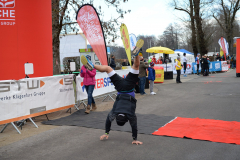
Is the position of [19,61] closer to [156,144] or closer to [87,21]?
[87,21]

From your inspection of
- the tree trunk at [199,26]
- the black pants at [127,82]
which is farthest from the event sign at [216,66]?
the black pants at [127,82]

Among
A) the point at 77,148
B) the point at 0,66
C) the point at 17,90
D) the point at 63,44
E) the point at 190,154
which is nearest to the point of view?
the point at 190,154

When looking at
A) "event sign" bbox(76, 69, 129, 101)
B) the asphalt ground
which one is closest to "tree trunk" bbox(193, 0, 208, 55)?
"event sign" bbox(76, 69, 129, 101)

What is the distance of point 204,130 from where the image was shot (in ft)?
20.2

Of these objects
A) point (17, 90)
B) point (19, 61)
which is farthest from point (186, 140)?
point (19, 61)

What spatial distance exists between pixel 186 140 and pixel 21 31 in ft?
21.9

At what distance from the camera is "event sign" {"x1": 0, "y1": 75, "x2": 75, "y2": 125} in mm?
6579

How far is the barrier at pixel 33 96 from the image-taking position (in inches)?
259

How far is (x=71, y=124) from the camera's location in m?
7.31

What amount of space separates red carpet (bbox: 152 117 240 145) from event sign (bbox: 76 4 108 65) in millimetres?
5389

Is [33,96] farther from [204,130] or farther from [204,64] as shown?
[204,64]

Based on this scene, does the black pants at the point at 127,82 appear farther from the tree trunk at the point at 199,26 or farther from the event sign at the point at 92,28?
the tree trunk at the point at 199,26

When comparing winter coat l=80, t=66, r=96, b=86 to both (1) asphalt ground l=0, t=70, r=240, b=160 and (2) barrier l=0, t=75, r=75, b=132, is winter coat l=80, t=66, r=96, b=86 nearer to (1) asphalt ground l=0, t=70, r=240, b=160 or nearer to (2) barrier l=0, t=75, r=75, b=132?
(2) barrier l=0, t=75, r=75, b=132

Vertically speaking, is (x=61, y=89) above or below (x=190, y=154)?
above
